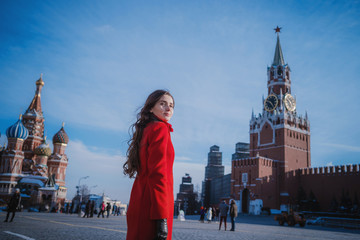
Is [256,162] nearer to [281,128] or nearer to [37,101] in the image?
[281,128]

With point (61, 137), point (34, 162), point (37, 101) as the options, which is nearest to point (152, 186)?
point (34, 162)

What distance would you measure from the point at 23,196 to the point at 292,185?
40.1m

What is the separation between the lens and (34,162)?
163 ft

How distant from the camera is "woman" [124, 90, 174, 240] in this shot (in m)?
2.28

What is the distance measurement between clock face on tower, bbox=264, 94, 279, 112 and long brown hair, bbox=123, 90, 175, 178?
5424 centimetres

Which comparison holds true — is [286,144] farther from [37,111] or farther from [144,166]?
[144,166]

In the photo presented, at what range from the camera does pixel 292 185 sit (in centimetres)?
4734

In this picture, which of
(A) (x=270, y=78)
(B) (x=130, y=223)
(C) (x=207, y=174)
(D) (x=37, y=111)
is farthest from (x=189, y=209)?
(B) (x=130, y=223)

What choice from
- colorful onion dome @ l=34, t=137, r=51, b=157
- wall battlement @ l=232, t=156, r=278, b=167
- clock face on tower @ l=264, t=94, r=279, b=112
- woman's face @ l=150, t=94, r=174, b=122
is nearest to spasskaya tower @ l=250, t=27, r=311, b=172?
clock face on tower @ l=264, t=94, r=279, b=112

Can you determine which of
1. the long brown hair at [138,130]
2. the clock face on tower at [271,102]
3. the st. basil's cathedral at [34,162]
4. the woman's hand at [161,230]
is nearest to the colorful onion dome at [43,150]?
the st. basil's cathedral at [34,162]

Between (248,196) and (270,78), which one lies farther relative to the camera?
(270,78)

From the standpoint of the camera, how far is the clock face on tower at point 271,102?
54.4 metres

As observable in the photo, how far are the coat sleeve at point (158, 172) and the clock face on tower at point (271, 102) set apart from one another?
54547 millimetres

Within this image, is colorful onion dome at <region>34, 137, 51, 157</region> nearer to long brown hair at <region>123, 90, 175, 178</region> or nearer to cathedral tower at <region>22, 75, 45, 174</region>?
cathedral tower at <region>22, 75, 45, 174</region>
